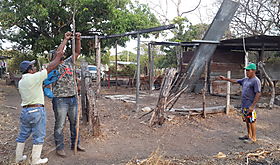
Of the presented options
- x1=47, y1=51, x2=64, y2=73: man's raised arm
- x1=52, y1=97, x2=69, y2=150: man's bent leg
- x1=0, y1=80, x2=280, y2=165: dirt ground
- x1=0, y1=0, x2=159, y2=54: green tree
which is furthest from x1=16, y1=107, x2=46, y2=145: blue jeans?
x1=0, y1=0, x2=159, y2=54: green tree

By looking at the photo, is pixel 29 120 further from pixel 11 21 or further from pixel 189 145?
pixel 11 21

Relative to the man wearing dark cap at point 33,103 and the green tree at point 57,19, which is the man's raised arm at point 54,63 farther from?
the green tree at point 57,19

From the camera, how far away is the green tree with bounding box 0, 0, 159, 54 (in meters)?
10.1

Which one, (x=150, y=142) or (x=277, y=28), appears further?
(x=277, y=28)

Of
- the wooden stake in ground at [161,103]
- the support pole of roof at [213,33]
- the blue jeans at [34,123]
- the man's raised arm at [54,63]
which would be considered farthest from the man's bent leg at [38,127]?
the support pole of roof at [213,33]

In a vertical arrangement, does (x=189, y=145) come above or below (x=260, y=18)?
below

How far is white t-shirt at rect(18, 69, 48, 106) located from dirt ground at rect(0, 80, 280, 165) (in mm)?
1050

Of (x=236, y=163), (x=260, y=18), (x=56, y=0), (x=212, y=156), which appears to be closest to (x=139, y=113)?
(x=212, y=156)

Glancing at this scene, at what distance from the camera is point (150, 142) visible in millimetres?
4617

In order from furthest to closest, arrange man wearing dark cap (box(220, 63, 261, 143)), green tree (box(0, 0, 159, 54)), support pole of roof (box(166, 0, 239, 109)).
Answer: green tree (box(0, 0, 159, 54)) < support pole of roof (box(166, 0, 239, 109)) < man wearing dark cap (box(220, 63, 261, 143))

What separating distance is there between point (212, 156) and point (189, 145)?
71 centimetres

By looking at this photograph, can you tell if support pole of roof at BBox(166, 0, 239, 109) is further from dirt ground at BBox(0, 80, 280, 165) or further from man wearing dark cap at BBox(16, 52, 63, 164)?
man wearing dark cap at BBox(16, 52, 63, 164)

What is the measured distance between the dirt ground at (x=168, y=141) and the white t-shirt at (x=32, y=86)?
3.45 ft

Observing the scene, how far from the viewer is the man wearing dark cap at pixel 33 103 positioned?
3119 millimetres
